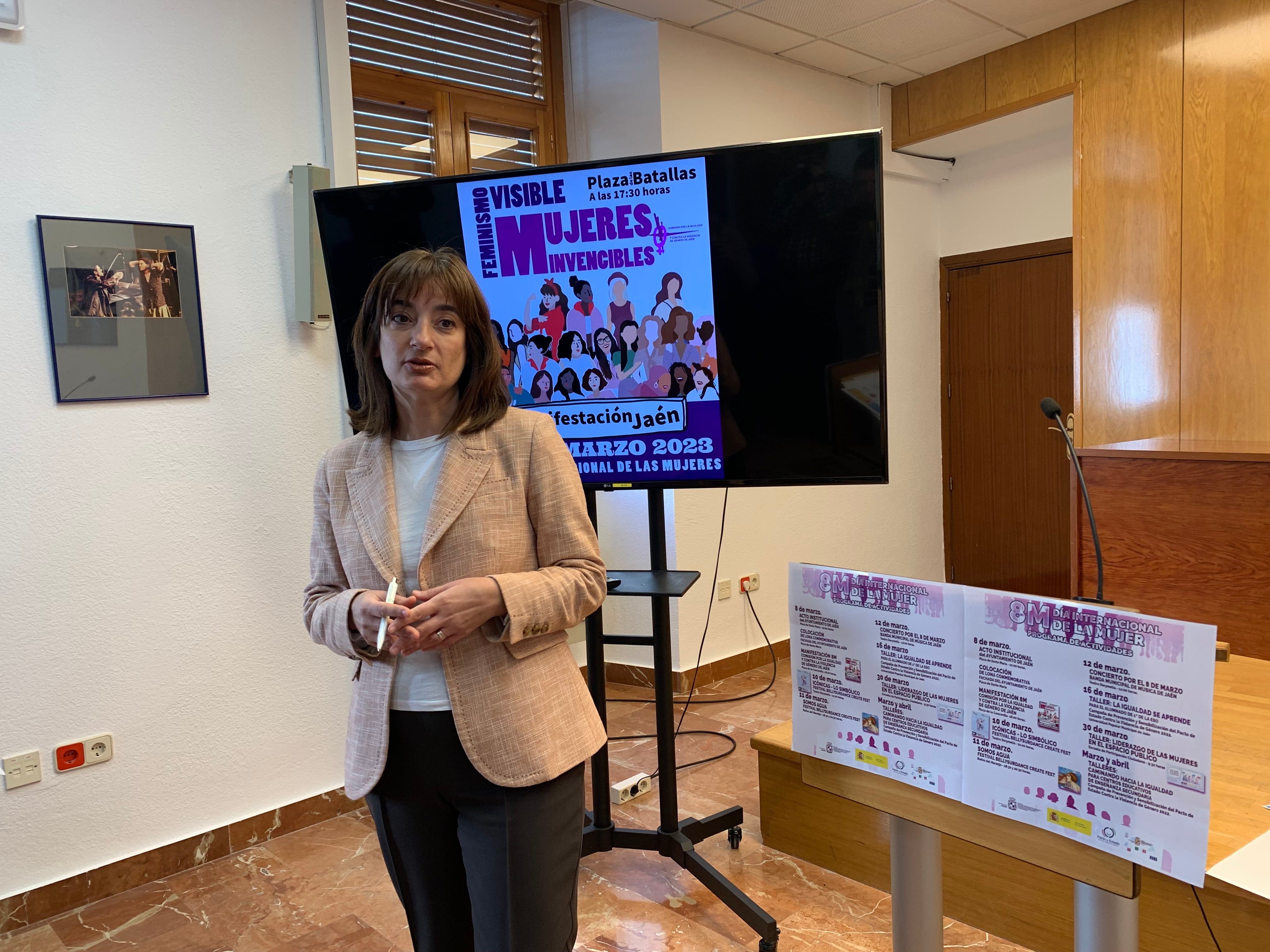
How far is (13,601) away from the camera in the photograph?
2.31 meters

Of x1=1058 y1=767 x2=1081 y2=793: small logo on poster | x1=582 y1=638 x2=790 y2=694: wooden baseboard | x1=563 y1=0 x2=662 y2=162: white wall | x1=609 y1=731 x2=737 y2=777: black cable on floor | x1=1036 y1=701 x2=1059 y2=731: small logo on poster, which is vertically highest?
x1=563 y1=0 x2=662 y2=162: white wall

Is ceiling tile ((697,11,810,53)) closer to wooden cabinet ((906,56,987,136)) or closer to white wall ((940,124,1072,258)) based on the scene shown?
wooden cabinet ((906,56,987,136))

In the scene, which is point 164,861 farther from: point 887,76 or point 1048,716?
point 887,76

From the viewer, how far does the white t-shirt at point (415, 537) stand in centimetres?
128

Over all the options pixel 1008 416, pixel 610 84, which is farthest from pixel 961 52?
pixel 1008 416

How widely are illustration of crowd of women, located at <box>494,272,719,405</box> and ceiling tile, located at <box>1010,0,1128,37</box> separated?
2881 millimetres

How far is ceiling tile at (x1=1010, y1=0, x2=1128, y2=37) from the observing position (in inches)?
149

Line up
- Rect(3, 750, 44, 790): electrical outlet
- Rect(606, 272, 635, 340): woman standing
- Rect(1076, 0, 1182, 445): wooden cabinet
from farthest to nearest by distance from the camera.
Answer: Rect(1076, 0, 1182, 445): wooden cabinet
Rect(3, 750, 44, 790): electrical outlet
Rect(606, 272, 635, 340): woman standing

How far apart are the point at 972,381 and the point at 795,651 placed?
4250 mm

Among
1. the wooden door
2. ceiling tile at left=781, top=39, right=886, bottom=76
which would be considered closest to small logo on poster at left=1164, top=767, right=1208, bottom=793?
ceiling tile at left=781, top=39, right=886, bottom=76

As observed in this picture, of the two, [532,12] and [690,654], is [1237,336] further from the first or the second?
[532,12]

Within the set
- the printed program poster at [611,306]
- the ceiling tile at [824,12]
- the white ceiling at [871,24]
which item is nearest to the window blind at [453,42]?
the white ceiling at [871,24]

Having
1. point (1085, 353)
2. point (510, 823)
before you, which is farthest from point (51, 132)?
point (1085, 353)

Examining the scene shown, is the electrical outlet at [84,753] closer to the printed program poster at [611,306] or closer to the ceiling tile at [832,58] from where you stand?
the printed program poster at [611,306]
